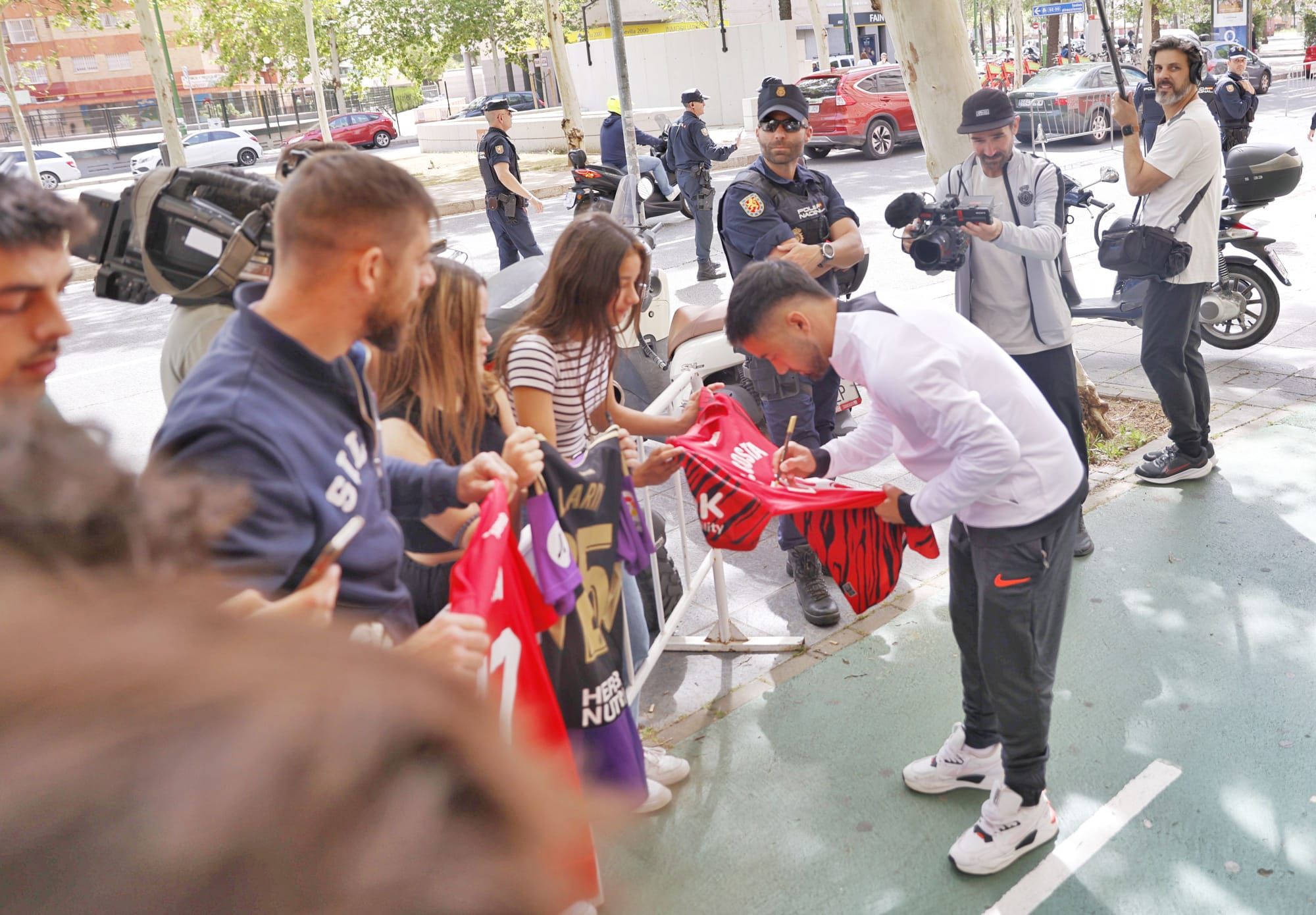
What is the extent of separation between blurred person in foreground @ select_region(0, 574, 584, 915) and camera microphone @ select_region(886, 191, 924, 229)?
192 inches

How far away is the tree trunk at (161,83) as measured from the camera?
17.6m

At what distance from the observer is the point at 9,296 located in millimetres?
1822

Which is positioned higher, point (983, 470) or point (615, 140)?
point (615, 140)

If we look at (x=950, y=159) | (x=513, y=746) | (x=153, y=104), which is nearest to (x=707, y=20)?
(x=153, y=104)

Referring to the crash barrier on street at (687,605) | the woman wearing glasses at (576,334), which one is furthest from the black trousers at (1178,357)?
the woman wearing glasses at (576,334)

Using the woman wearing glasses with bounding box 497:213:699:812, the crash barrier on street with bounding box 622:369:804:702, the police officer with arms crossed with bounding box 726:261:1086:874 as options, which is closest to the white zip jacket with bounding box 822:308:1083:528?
the police officer with arms crossed with bounding box 726:261:1086:874

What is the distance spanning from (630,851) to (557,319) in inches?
66.3

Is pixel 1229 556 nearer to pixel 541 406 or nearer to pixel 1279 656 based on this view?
pixel 1279 656

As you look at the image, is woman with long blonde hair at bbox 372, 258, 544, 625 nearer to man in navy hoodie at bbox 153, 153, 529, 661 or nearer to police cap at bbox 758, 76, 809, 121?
man in navy hoodie at bbox 153, 153, 529, 661

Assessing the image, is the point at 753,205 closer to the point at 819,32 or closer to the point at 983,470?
the point at 983,470

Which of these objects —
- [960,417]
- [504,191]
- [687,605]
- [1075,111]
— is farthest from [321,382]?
[1075,111]

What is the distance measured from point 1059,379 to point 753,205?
1.68 meters

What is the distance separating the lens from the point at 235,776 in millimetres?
373

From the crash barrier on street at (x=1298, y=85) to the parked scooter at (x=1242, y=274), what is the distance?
65.1ft
